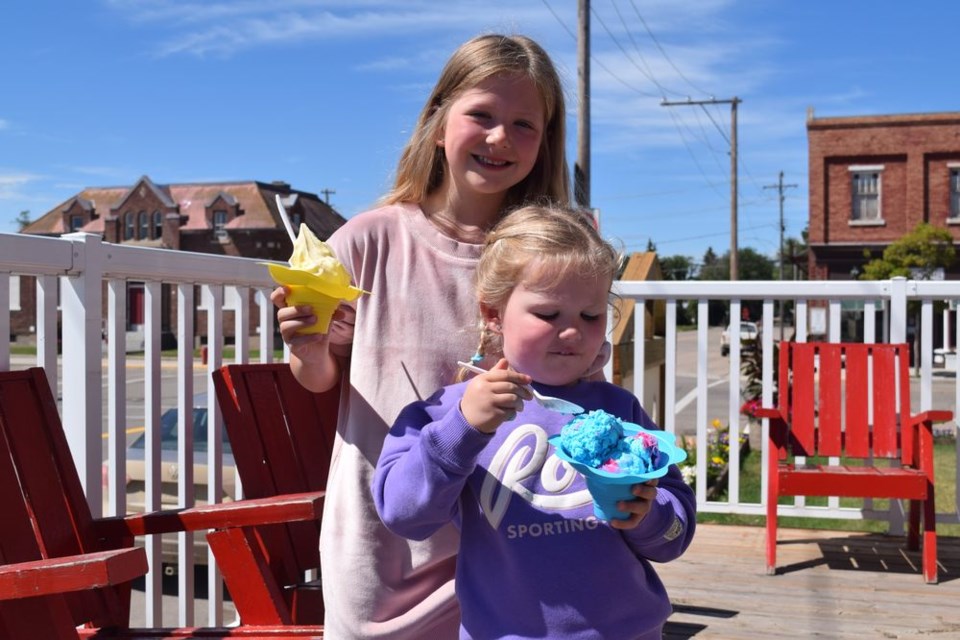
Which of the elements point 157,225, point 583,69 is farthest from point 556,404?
point 157,225

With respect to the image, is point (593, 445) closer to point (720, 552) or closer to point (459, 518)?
point (459, 518)

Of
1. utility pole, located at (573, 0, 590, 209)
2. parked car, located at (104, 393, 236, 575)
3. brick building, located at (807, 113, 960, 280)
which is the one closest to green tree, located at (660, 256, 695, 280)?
brick building, located at (807, 113, 960, 280)

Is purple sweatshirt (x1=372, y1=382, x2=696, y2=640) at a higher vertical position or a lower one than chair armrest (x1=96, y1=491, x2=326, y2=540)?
higher

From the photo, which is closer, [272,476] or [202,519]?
[202,519]

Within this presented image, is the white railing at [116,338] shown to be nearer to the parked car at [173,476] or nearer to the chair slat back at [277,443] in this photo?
the chair slat back at [277,443]

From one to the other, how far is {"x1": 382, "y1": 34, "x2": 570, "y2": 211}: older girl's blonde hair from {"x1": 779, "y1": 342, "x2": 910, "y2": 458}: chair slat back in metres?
2.77

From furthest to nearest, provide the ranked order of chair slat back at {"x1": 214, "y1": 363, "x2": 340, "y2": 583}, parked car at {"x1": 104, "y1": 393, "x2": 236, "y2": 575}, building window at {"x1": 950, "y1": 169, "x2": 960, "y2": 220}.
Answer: building window at {"x1": 950, "y1": 169, "x2": 960, "y2": 220}
parked car at {"x1": 104, "y1": 393, "x2": 236, "y2": 575}
chair slat back at {"x1": 214, "y1": 363, "x2": 340, "y2": 583}

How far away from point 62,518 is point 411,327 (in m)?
Answer: 1.00

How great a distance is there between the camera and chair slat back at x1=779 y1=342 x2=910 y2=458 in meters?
4.34

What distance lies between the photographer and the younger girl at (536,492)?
56.7 inches

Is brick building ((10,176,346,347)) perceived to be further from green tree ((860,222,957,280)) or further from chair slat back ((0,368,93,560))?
chair slat back ((0,368,93,560))

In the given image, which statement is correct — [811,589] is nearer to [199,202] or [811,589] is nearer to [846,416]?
[846,416]

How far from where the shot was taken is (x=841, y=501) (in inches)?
275

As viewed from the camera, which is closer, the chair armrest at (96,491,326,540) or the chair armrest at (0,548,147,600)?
the chair armrest at (0,548,147,600)
